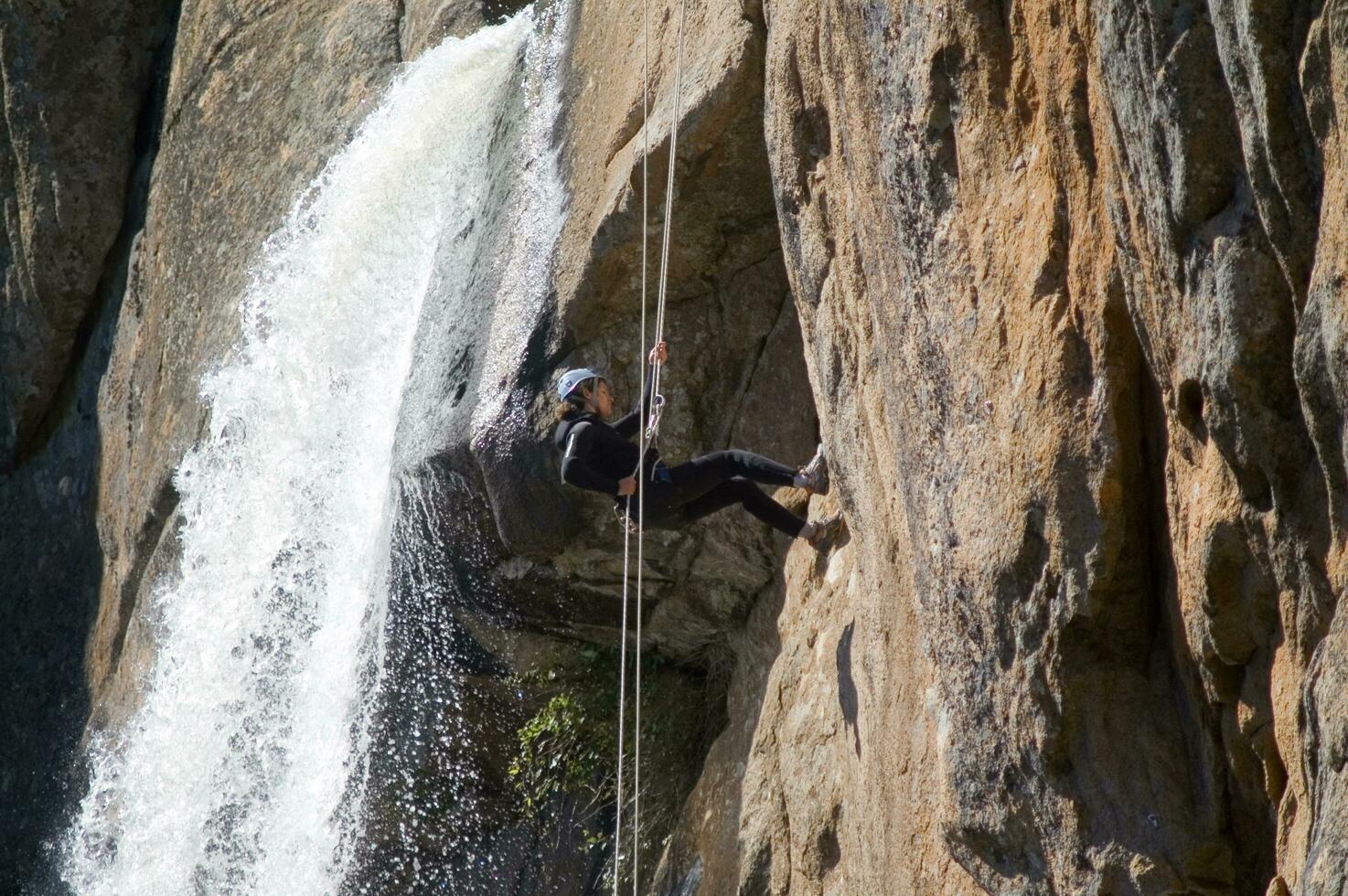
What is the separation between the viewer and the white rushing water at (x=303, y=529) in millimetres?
10094

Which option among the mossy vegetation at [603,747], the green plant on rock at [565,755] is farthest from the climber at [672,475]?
the green plant on rock at [565,755]

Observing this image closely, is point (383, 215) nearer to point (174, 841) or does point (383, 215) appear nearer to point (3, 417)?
point (174, 841)

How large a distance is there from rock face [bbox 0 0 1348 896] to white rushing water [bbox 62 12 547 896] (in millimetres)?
738

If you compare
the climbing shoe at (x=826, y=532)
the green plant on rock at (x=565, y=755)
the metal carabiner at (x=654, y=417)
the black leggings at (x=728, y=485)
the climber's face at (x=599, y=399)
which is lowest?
the green plant on rock at (x=565, y=755)

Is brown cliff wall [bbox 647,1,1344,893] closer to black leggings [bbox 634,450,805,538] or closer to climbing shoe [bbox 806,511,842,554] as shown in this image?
climbing shoe [bbox 806,511,842,554]

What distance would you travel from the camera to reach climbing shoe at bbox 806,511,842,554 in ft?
23.9

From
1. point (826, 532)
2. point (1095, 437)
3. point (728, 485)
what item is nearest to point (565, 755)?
point (728, 485)

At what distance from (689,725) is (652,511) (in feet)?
7.22

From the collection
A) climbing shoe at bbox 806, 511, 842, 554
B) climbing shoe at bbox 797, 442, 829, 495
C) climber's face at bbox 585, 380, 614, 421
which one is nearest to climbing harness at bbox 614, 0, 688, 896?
climber's face at bbox 585, 380, 614, 421

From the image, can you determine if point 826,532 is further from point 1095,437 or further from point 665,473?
point 1095,437

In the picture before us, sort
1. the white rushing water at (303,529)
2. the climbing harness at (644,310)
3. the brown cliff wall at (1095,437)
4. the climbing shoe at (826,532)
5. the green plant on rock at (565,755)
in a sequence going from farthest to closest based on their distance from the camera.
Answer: the white rushing water at (303,529) → the green plant on rock at (565,755) → the climbing shoe at (826,532) → the climbing harness at (644,310) → the brown cliff wall at (1095,437)

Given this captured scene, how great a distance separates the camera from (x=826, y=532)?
733cm

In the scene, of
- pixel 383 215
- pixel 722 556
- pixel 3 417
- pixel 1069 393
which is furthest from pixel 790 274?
pixel 3 417

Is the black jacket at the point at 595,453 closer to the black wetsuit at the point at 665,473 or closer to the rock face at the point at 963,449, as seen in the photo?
the black wetsuit at the point at 665,473
